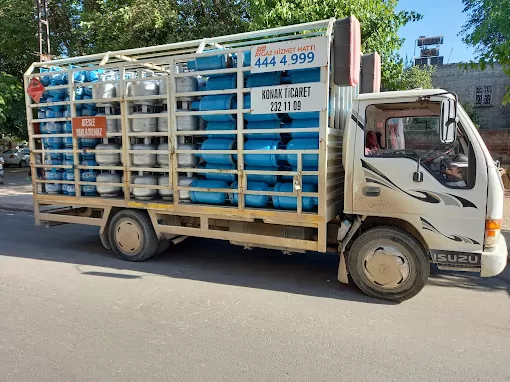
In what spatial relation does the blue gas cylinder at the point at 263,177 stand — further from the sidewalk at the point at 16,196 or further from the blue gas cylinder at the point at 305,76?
the sidewalk at the point at 16,196

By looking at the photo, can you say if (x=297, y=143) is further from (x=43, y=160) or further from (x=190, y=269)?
(x=43, y=160)

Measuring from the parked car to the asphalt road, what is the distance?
78.0ft

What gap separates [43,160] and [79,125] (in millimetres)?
1132

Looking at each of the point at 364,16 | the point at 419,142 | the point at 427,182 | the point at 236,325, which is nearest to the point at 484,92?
the point at 364,16

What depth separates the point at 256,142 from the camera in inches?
198

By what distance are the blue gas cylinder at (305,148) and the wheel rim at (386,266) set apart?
1.20 m

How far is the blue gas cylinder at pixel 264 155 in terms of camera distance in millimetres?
4902

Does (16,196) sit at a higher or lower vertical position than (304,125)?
lower

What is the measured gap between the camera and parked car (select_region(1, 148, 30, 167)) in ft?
85.6

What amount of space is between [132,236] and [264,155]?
2.56 m

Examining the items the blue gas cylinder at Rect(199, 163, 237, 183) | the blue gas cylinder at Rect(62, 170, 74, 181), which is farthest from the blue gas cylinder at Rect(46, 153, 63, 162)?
the blue gas cylinder at Rect(199, 163, 237, 183)

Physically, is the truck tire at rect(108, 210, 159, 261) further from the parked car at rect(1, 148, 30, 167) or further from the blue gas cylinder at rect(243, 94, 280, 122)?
the parked car at rect(1, 148, 30, 167)

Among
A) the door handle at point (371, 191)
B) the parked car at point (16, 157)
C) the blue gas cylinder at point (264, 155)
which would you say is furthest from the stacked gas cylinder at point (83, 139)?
the parked car at point (16, 157)

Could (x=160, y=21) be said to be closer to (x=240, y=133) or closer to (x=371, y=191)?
(x=240, y=133)
